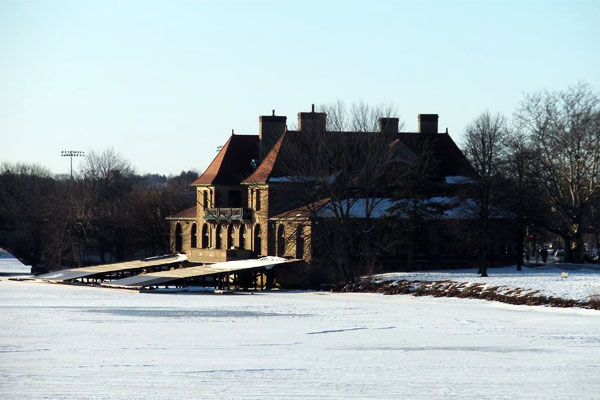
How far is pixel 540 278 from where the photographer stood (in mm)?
60969

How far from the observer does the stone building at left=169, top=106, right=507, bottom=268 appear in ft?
242

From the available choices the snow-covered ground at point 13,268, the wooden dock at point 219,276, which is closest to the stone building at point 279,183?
the wooden dock at point 219,276

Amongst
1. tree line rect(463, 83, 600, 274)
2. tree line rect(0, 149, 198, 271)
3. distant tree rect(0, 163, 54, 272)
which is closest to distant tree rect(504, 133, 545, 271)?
tree line rect(463, 83, 600, 274)

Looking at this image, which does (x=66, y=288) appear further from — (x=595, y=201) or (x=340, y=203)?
(x=595, y=201)

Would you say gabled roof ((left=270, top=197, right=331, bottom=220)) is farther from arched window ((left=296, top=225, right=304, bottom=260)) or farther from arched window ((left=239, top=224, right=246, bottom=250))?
arched window ((left=239, top=224, right=246, bottom=250))

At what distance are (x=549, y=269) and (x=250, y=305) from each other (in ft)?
86.1

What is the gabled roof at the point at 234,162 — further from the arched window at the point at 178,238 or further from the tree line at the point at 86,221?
the tree line at the point at 86,221

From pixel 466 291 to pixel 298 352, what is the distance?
27572mm

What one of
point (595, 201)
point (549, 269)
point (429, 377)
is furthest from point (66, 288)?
point (429, 377)

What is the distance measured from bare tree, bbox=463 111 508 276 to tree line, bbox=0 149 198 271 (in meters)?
45.2

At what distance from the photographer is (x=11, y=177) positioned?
155375 millimetres

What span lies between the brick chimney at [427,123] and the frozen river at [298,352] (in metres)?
38.5

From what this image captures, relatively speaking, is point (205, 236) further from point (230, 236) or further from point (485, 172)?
point (485, 172)

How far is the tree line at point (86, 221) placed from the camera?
10925cm
